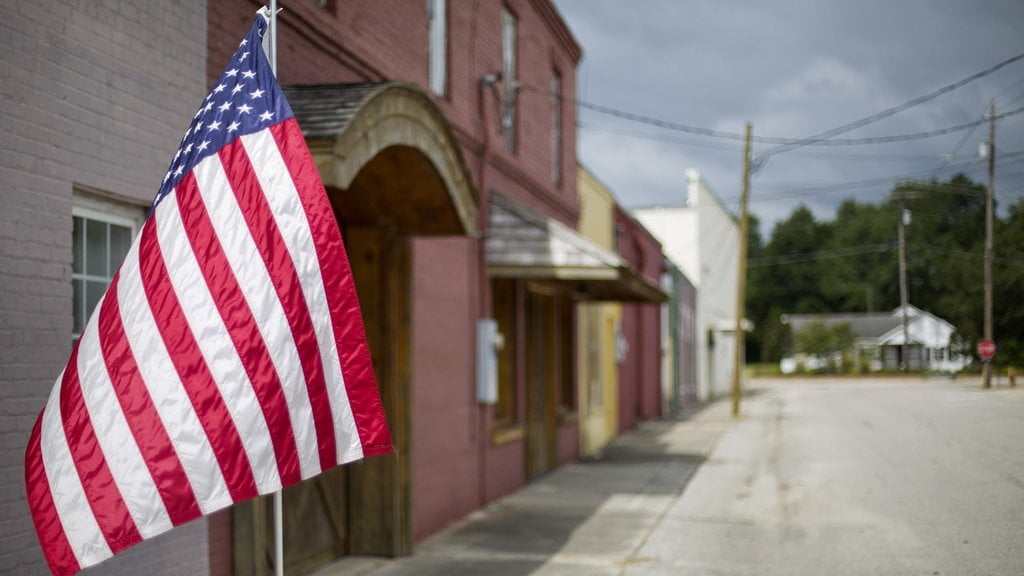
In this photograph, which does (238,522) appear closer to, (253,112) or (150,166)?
(150,166)

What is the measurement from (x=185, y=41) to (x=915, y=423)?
23.0 ft

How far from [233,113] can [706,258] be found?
36.3 m

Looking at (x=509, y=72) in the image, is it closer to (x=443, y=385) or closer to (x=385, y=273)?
(x=443, y=385)

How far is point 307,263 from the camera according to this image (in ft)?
13.7

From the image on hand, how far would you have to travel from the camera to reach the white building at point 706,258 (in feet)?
121

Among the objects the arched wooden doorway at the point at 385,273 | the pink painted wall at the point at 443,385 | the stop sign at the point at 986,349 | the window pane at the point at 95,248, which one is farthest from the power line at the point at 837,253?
the window pane at the point at 95,248

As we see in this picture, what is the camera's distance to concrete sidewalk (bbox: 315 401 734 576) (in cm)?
825

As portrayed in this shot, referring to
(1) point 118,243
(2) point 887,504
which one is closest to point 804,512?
(2) point 887,504

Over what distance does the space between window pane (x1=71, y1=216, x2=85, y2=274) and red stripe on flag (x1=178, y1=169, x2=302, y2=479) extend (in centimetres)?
156

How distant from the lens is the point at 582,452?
16.8 metres

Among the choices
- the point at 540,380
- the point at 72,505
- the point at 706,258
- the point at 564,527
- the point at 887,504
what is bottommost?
the point at 564,527

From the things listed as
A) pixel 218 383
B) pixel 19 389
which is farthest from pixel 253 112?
pixel 19 389

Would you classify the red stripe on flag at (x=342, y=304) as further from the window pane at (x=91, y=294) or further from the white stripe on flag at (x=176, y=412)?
the window pane at (x=91, y=294)

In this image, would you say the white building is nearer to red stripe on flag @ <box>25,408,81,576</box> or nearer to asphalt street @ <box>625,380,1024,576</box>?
asphalt street @ <box>625,380,1024,576</box>
